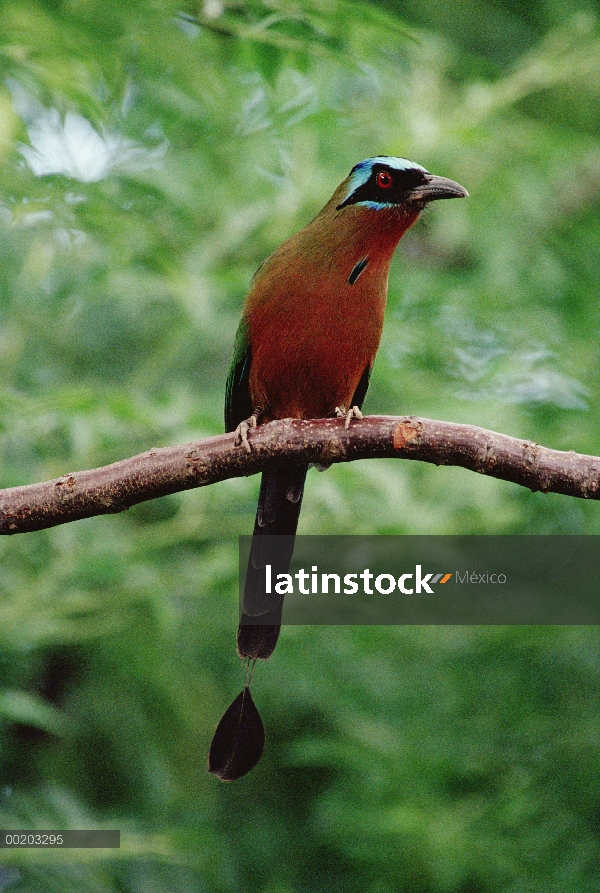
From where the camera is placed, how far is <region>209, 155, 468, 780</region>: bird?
10.1ft

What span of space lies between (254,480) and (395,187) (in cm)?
115

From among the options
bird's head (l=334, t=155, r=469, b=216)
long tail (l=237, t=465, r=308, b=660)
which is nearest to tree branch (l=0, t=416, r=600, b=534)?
long tail (l=237, t=465, r=308, b=660)

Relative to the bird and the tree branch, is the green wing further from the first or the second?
the tree branch

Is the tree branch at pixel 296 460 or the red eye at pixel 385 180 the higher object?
the red eye at pixel 385 180

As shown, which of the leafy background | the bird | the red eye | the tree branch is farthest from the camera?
the leafy background

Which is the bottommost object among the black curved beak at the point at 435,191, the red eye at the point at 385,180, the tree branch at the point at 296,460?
the tree branch at the point at 296,460

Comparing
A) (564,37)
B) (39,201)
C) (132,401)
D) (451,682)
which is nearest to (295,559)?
(451,682)

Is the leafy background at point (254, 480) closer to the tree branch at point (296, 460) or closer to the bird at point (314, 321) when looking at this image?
the bird at point (314, 321)

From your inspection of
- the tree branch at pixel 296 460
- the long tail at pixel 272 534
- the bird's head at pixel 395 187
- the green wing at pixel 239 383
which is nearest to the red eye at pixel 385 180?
the bird's head at pixel 395 187

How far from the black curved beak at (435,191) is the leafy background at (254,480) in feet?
1.31

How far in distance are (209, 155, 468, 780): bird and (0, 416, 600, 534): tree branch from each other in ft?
1.76

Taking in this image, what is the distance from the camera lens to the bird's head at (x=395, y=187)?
317cm

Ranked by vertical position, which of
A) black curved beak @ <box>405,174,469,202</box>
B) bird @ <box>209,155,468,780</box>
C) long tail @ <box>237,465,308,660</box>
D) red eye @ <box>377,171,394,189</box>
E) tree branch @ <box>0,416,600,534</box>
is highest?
red eye @ <box>377,171,394,189</box>

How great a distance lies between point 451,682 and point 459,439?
1.82 meters
